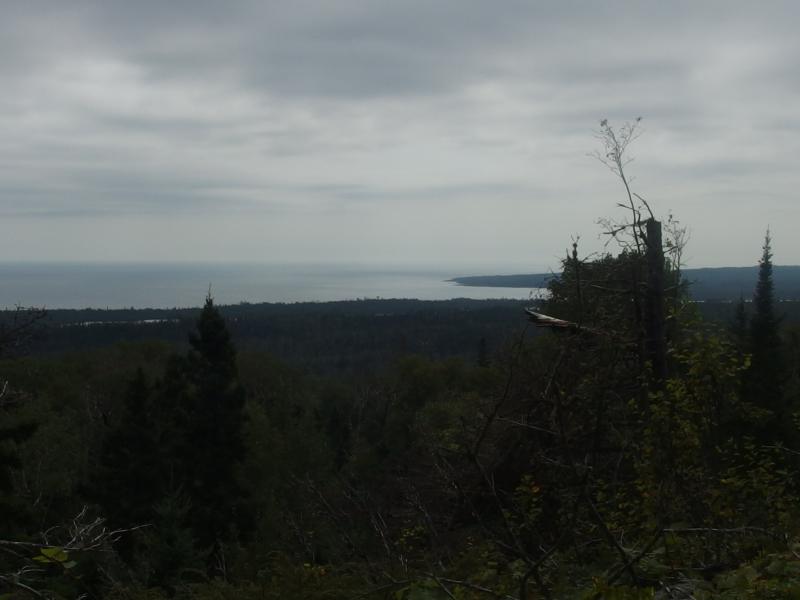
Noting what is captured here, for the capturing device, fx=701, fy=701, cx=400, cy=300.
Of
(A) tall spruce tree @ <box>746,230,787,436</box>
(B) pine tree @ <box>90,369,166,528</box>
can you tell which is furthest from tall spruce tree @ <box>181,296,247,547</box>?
(A) tall spruce tree @ <box>746,230,787,436</box>

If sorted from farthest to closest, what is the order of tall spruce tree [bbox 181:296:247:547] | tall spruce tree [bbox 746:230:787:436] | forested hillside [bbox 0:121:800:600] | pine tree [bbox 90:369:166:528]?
tall spruce tree [bbox 181:296:247:547] < pine tree [bbox 90:369:166:528] < tall spruce tree [bbox 746:230:787:436] < forested hillside [bbox 0:121:800:600]

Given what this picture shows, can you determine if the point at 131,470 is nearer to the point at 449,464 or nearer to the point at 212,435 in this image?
the point at 212,435

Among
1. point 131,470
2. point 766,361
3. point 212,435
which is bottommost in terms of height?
point 131,470

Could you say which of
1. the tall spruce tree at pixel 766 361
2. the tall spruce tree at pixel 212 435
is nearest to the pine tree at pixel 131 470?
the tall spruce tree at pixel 212 435

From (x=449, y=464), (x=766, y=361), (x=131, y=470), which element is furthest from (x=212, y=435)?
(x=449, y=464)

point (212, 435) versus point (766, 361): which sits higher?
point (766, 361)

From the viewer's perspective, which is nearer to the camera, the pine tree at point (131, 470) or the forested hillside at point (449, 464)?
the forested hillside at point (449, 464)

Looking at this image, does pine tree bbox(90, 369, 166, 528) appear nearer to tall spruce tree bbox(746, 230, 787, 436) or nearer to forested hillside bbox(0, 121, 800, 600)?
forested hillside bbox(0, 121, 800, 600)

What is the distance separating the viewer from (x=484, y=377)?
36.4m

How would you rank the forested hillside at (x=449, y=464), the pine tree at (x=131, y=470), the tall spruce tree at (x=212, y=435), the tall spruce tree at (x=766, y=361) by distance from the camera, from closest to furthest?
the forested hillside at (x=449, y=464)
the tall spruce tree at (x=766, y=361)
the pine tree at (x=131, y=470)
the tall spruce tree at (x=212, y=435)

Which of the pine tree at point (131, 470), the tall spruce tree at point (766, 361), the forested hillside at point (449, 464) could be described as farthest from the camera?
the pine tree at point (131, 470)

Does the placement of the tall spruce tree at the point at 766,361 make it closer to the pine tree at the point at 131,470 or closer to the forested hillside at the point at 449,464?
the forested hillside at the point at 449,464

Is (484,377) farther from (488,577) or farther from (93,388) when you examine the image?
(488,577)

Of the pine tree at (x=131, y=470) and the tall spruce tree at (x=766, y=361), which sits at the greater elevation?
the tall spruce tree at (x=766, y=361)
